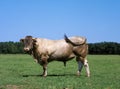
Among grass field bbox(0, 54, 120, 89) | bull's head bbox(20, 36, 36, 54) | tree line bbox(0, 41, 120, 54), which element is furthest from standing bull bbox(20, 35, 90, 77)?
tree line bbox(0, 41, 120, 54)

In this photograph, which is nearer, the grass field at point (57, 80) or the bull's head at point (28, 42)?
the grass field at point (57, 80)

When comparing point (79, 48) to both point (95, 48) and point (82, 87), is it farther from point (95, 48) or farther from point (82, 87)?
point (95, 48)

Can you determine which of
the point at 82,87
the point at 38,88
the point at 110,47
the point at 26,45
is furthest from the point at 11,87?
the point at 110,47

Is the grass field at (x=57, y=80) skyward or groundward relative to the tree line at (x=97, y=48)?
skyward

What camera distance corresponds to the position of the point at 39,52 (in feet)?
71.9

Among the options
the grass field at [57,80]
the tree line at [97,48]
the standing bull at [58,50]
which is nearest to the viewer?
the grass field at [57,80]

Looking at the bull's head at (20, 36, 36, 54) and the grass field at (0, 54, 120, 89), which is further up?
the bull's head at (20, 36, 36, 54)

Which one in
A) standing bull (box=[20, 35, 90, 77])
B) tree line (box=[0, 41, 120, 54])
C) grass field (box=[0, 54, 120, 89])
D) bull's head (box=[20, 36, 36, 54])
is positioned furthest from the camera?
tree line (box=[0, 41, 120, 54])

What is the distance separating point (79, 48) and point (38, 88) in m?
7.34

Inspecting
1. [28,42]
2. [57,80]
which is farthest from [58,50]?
[57,80]

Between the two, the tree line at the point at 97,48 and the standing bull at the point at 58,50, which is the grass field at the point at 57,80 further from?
the tree line at the point at 97,48

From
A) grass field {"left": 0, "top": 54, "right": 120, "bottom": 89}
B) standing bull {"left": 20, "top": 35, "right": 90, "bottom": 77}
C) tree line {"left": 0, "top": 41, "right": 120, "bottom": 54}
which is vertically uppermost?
standing bull {"left": 20, "top": 35, "right": 90, "bottom": 77}

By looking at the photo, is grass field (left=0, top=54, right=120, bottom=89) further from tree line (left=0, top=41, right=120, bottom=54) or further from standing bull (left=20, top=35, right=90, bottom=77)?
tree line (left=0, top=41, right=120, bottom=54)

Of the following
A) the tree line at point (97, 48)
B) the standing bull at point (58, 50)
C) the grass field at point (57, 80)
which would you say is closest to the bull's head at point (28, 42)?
the standing bull at point (58, 50)
